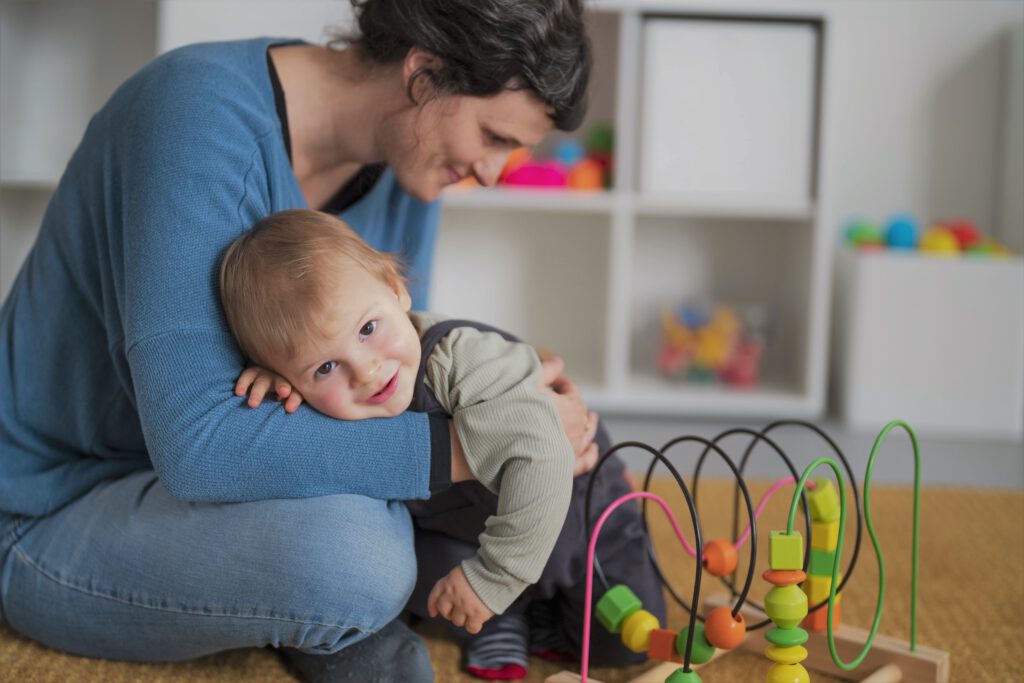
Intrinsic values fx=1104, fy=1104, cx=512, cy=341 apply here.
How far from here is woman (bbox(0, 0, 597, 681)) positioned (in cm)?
96

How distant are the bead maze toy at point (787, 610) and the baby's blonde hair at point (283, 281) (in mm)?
290

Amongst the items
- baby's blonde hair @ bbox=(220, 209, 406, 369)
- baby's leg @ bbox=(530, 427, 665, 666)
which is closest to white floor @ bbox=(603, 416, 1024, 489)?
baby's leg @ bbox=(530, 427, 665, 666)

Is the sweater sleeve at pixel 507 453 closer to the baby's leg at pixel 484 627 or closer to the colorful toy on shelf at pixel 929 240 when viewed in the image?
the baby's leg at pixel 484 627

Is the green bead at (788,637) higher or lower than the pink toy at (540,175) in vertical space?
lower

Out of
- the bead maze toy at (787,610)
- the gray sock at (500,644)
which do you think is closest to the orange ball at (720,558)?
the bead maze toy at (787,610)

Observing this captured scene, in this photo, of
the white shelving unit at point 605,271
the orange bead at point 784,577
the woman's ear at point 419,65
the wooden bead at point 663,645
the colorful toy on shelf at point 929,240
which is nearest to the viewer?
the orange bead at point 784,577

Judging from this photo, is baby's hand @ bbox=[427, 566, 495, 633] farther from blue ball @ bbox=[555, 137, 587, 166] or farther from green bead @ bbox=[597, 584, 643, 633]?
blue ball @ bbox=[555, 137, 587, 166]

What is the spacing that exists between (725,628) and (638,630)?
13 centimetres

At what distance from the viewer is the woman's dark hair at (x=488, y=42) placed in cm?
107

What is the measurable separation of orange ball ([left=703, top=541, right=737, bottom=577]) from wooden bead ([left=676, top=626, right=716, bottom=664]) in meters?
0.11

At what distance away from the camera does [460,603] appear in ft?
3.10

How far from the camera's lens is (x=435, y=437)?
0.99 m

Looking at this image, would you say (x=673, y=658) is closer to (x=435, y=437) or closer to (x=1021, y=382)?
(x=435, y=437)

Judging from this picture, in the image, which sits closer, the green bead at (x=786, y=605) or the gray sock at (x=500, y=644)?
the green bead at (x=786, y=605)
